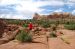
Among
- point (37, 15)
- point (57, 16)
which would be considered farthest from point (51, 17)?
point (37, 15)

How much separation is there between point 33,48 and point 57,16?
133m

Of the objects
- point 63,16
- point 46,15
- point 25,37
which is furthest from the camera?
point 46,15

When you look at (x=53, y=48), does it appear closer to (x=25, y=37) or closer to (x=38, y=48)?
(x=38, y=48)

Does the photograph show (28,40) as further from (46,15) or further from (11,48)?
(46,15)

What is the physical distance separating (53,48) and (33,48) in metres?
1.21

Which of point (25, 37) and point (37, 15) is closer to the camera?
point (25, 37)

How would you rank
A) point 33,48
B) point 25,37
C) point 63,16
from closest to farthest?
point 33,48
point 25,37
point 63,16

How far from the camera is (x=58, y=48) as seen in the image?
1309cm

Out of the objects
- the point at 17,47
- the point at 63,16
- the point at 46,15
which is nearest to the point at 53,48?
the point at 17,47

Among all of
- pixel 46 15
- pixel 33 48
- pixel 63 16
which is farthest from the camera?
pixel 46 15

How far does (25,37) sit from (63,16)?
13027 cm

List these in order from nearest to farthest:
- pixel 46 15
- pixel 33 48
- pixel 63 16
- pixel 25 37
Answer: pixel 33 48 → pixel 25 37 → pixel 63 16 → pixel 46 15

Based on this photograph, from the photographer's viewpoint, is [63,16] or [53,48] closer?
[53,48]

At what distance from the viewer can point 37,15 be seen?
164 meters
